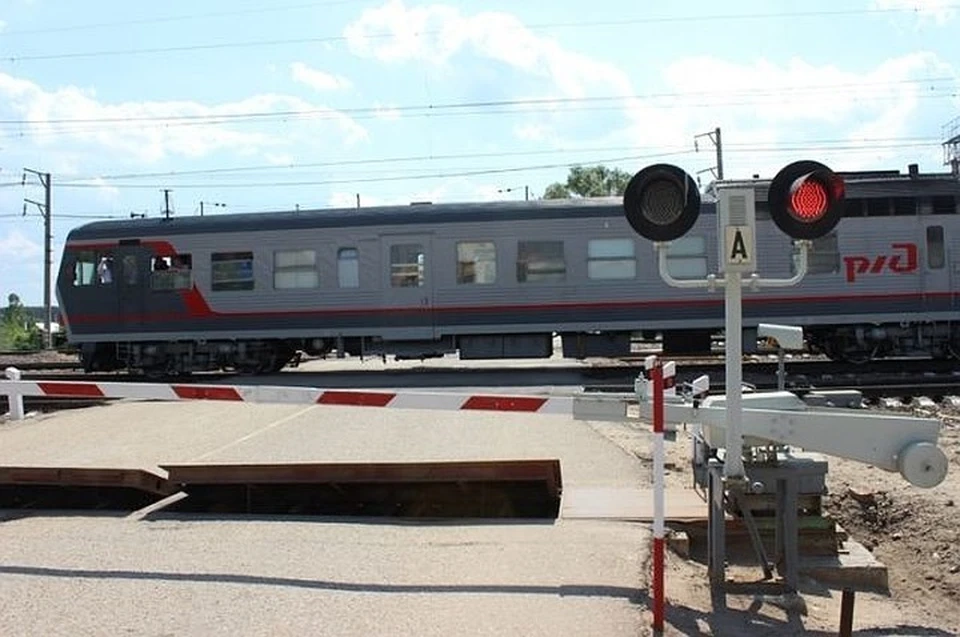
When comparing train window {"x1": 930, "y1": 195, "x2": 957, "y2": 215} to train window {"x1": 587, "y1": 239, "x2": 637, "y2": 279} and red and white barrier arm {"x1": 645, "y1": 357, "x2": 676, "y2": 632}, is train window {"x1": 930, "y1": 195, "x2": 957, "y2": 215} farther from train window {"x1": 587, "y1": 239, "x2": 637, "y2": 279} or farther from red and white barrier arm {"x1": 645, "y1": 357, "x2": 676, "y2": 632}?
red and white barrier arm {"x1": 645, "y1": 357, "x2": 676, "y2": 632}

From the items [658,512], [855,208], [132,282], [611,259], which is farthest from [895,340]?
[658,512]

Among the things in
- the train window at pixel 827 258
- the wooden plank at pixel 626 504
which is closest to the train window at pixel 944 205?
the train window at pixel 827 258

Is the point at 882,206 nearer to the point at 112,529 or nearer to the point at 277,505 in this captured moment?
the point at 277,505

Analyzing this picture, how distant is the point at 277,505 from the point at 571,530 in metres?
2.74

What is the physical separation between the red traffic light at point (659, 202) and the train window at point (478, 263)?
13.8m

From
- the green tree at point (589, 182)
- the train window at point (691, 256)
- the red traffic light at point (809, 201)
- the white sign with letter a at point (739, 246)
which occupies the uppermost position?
the green tree at point (589, 182)

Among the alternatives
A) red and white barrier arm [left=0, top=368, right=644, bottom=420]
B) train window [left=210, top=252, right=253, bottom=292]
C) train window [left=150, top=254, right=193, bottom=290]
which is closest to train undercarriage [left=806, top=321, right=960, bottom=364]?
train window [left=210, top=252, right=253, bottom=292]

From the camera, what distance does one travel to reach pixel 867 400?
14.8 meters

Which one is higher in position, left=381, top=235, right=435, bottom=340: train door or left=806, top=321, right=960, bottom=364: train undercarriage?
left=381, top=235, right=435, bottom=340: train door

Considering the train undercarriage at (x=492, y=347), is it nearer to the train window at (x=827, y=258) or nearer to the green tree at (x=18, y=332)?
the train window at (x=827, y=258)

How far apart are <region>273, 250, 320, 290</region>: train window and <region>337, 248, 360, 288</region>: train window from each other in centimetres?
52

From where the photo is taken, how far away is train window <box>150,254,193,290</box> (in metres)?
20.4

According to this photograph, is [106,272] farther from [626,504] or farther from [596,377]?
[626,504]

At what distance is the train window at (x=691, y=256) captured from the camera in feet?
61.7
